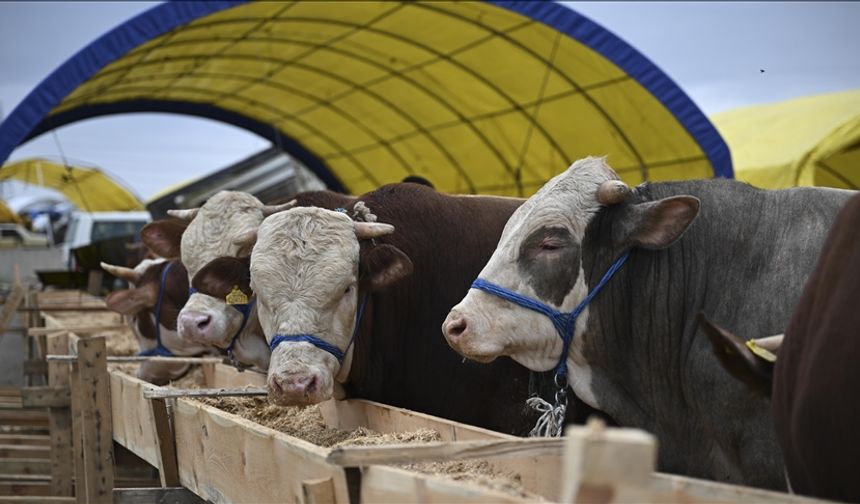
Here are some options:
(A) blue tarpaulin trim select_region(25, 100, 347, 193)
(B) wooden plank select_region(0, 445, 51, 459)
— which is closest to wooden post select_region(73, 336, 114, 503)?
(B) wooden plank select_region(0, 445, 51, 459)

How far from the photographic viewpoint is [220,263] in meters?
5.27

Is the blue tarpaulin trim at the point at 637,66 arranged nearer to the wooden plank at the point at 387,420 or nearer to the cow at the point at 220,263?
the cow at the point at 220,263

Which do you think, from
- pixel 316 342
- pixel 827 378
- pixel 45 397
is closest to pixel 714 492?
pixel 827 378

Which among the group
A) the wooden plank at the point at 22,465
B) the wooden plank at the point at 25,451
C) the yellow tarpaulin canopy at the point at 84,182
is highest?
the yellow tarpaulin canopy at the point at 84,182

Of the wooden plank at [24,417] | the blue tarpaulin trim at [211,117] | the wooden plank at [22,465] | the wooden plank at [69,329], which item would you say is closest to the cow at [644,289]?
the wooden plank at [22,465]

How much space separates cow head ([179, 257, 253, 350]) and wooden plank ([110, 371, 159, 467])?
411mm

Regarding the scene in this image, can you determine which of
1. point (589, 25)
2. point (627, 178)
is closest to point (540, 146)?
point (627, 178)

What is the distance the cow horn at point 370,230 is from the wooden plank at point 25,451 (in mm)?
4377

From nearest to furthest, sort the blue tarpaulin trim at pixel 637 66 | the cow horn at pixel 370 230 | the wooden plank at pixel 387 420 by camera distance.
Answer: the wooden plank at pixel 387 420 < the cow horn at pixel 370 230 < the blue tarpaulin trim at pixel 637 66

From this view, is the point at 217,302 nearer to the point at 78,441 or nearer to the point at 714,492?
the point at 78,441

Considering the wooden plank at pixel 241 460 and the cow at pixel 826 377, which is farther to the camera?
the wooden plank at pixel 241 460

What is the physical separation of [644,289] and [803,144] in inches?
387

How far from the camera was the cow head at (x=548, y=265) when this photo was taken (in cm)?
374

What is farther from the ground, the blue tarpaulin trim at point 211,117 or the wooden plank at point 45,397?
the blue tarpaulin trim at point 211,117
